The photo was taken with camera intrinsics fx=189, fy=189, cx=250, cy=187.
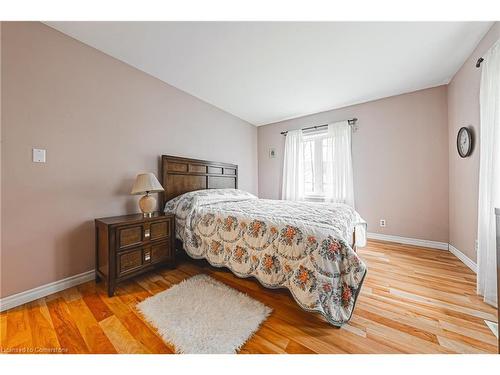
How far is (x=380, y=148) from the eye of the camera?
3.14 m

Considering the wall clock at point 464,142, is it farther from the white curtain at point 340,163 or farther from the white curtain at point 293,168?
the white curtain at point 293,168

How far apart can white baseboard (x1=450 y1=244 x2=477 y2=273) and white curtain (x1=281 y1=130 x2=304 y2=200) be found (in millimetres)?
2210

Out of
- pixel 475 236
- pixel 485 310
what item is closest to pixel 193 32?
pixel 485 310

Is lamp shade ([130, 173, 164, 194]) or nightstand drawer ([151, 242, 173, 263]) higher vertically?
lamp shade ([130, 173, 164, 194])

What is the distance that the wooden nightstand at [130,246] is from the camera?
5.39 ft

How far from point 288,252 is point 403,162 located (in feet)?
9.06

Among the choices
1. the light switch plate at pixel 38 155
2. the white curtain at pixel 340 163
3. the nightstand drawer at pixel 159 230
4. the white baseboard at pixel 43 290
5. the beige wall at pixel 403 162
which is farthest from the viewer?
the white curtain at pixel 340 163

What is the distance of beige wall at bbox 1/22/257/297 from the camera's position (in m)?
1.50

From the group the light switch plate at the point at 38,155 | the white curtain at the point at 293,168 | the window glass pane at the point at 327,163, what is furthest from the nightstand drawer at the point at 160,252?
the window glass pane at the point at 327,163

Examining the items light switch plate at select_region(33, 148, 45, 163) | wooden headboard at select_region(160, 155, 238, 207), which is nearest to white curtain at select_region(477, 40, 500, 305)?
wooden headboard at select_region(160, 155, 238, 207)

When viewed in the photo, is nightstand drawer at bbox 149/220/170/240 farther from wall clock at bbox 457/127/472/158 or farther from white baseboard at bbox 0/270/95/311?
wall clock at bbox 457/127/472/158

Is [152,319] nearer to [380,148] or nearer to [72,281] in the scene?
[72,281]

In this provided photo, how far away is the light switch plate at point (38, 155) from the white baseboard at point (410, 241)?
4333 millimetres
